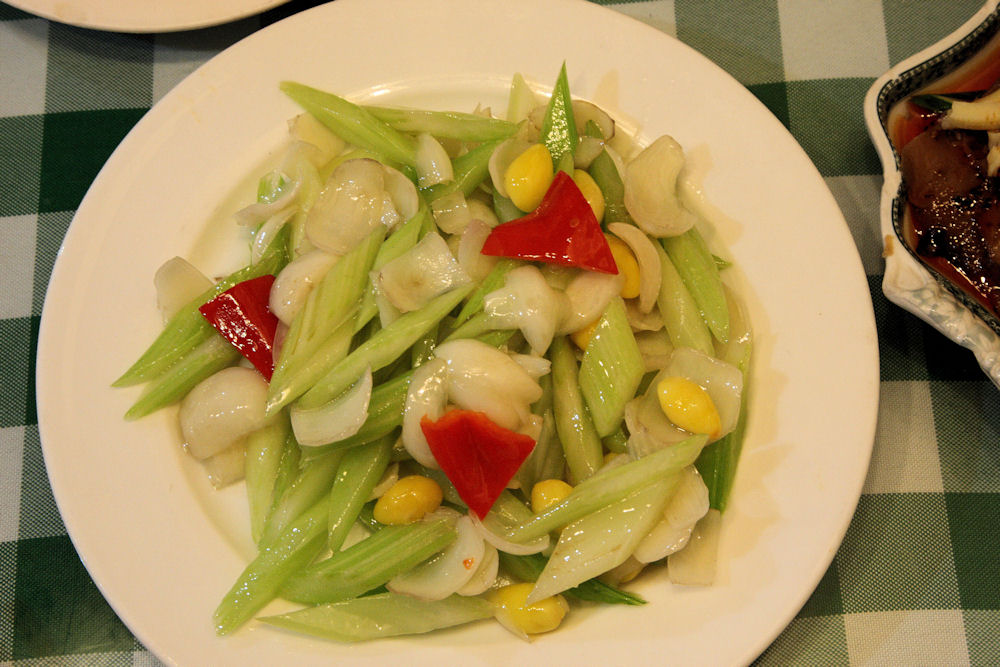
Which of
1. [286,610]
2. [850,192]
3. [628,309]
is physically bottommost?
[286,610]

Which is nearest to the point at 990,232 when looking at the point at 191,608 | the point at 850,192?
the point at 850,192

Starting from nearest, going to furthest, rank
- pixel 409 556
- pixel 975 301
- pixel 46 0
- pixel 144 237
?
pixel 409 556 < pixel 975 301 < pixel 144 237 < pixel 46 0

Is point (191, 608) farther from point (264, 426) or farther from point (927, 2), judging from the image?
point (927, 2)

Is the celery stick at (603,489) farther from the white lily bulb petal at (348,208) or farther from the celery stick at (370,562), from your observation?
the white lily bulb petal at (348,208)

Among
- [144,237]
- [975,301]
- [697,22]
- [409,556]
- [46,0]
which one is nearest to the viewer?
[409,556]

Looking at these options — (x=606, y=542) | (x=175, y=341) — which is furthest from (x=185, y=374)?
(x=606, y=542)

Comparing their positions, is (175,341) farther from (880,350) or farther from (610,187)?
(880,350)
